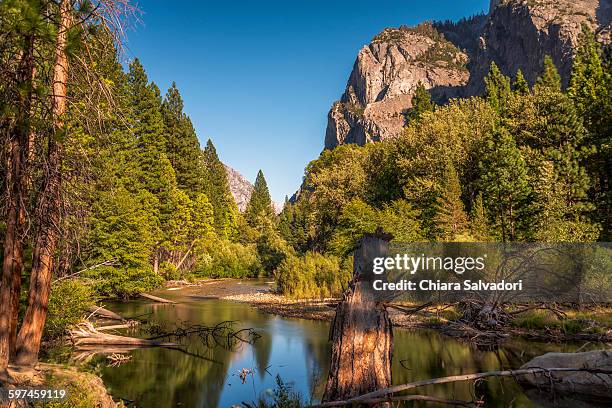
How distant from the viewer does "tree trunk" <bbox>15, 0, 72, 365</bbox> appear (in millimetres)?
8359

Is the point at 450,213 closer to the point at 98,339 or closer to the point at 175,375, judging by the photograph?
the point at 175,375

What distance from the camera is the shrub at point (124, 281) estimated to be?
27547mm

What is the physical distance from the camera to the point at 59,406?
7.27 metres

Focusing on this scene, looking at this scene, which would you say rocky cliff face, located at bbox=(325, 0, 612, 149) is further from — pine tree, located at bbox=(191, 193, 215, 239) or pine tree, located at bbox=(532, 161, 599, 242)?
pine tree, located at bbox=(532, 161, 599, 242)

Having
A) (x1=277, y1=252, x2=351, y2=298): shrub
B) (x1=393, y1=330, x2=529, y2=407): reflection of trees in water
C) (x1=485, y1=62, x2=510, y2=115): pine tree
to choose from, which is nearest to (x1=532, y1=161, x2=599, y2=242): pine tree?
(x1=277, y1=252, x2=351, y2=298): shrub

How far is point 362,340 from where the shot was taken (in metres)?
5.68

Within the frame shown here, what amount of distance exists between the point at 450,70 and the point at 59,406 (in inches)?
6864

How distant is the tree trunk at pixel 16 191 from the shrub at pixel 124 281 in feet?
63.6

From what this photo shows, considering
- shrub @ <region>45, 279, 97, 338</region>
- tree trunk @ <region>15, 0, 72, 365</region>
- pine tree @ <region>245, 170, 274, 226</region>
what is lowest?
shrub @ <region>45, 279, 97, 338</region>

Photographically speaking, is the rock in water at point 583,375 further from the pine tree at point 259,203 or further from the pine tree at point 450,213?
the pine tree at point 259,203

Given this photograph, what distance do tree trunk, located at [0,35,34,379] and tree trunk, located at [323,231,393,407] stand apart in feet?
19.0

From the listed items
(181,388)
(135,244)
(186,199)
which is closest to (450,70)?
(186,199)

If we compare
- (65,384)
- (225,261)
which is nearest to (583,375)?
(65,384)

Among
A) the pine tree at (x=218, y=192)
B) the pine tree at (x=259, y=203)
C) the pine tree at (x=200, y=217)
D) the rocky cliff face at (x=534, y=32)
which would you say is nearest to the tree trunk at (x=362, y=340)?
the pine tree at (x=200, y=217)
